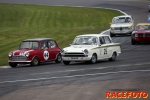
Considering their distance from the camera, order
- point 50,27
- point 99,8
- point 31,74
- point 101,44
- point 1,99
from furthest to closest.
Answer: point 99,8
point 50,27
point 101,44
point 31,74
point 1,99

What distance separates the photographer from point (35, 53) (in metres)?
26.6

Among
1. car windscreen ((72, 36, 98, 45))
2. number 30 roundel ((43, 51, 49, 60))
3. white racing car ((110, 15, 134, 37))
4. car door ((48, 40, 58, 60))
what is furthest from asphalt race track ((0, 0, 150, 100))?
white racing car ((110, 15, 134, 37))

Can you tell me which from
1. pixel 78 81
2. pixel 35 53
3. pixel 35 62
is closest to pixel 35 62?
pixel 35 62

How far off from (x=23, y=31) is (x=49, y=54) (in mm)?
19421

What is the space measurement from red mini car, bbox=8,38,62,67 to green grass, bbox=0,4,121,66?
255 inches

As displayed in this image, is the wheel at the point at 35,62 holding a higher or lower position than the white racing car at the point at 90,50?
lower

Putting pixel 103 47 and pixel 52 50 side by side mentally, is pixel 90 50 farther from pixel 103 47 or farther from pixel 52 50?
pixel 52 50

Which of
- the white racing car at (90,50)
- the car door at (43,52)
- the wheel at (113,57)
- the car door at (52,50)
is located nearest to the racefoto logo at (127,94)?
the white racing car at (90,50)

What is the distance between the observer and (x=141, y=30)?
38219 mm

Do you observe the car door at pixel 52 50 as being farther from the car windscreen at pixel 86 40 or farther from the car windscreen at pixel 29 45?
the car windscreen at pixel 86 40

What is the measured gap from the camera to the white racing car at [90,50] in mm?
25125

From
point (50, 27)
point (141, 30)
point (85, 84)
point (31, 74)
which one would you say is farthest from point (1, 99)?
point (50, 27)

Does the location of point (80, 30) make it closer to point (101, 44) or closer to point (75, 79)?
point (101, 44)

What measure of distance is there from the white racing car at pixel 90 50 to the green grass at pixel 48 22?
889 cm
